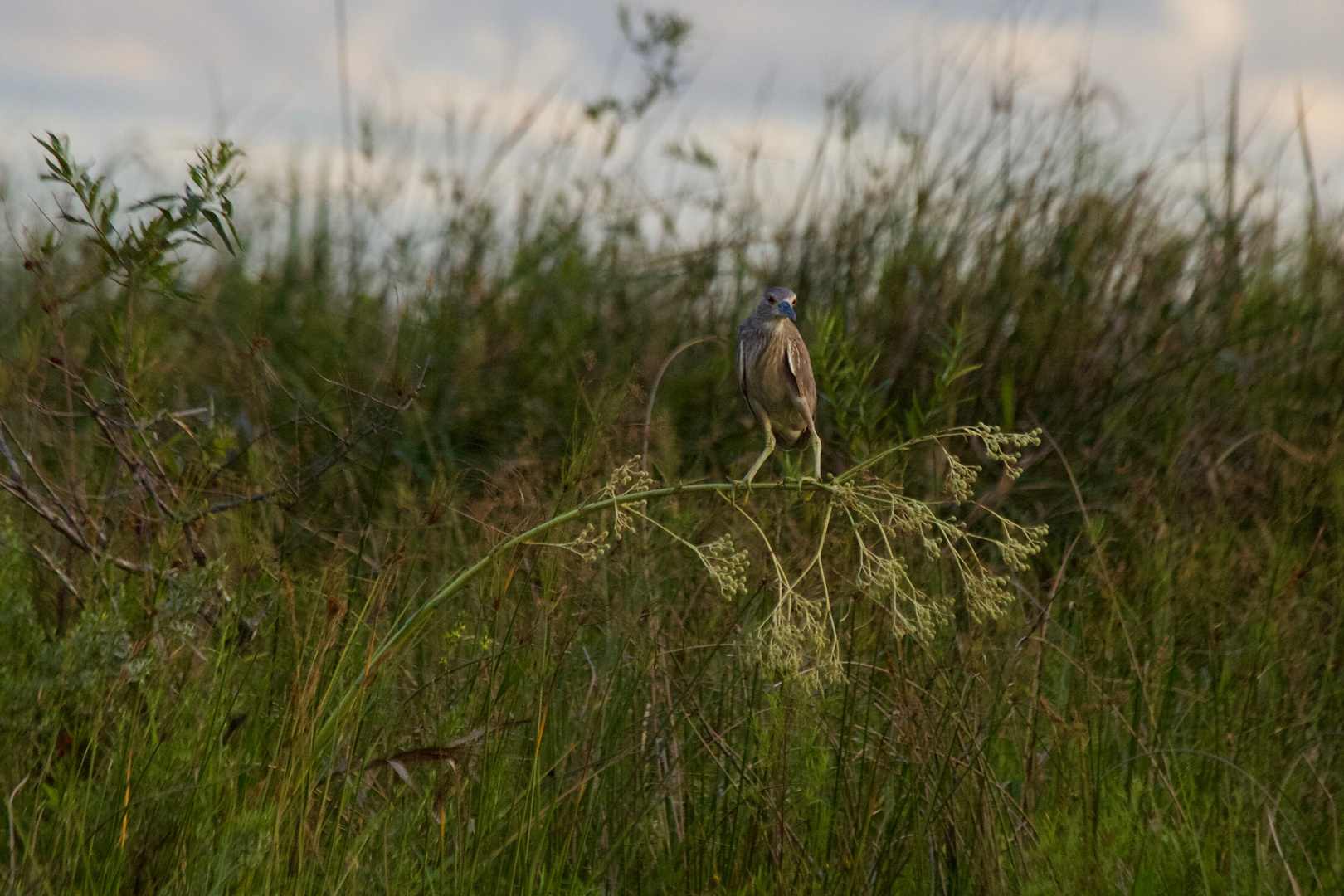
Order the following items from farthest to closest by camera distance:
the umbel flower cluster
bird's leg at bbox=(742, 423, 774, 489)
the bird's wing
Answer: the bird's wing, bird's leg at bbox=(742, 423, 774, 489), the umbel flower cluster

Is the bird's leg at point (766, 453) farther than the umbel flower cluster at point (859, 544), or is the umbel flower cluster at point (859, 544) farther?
the bird's leg at point (766, 453)

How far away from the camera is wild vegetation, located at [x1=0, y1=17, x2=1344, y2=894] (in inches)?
78.5

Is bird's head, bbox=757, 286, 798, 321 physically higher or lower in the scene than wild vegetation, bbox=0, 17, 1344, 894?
higher

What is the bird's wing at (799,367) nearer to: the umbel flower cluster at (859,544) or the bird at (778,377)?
the bird at (778,377)

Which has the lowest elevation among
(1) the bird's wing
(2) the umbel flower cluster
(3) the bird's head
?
(2) the umbel flower cluster

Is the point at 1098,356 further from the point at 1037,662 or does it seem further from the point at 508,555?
the point at 508,555

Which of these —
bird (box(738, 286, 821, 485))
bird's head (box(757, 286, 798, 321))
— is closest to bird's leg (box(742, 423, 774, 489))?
bird (box(738, 286, 821, 485))

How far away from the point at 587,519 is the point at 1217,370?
308 cm

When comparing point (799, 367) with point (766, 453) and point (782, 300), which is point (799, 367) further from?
point (766, 453)

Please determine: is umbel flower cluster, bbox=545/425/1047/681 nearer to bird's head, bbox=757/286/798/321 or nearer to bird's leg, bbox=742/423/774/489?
bird's leg, bbox=742/423/774/489

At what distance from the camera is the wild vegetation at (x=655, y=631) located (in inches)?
78.5

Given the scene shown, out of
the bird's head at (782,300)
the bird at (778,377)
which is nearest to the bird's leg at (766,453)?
the bird at (778,377)

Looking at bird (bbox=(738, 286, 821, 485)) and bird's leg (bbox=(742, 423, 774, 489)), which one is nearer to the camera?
bird's leg (bbox=(742, 423, 774, 489))

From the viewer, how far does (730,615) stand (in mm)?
2717
